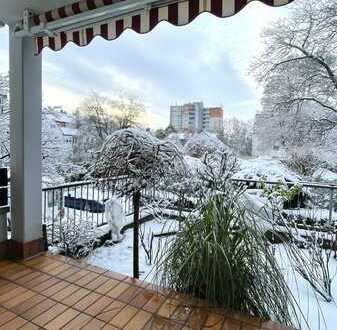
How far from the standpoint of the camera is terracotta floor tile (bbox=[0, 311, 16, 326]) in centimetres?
179

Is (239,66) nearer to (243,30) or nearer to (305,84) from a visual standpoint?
(243,30)

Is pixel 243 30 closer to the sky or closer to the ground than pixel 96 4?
closer to the sky

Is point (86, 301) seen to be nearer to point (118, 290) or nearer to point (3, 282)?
point (118, 290)

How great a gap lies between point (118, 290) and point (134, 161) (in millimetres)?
1064

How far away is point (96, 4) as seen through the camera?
6.98 feet

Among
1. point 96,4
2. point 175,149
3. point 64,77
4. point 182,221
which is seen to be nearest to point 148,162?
point 175,149

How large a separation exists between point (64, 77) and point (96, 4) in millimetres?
7578

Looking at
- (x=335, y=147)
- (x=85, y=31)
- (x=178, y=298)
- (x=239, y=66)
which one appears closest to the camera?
(x=178, y=298)

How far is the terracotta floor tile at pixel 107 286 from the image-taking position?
219 cm

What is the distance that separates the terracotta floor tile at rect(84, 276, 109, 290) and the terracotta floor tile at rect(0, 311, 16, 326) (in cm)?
54

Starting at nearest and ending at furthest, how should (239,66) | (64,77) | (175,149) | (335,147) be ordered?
(175,149)
(335,147)
(239,66)
(64,77)

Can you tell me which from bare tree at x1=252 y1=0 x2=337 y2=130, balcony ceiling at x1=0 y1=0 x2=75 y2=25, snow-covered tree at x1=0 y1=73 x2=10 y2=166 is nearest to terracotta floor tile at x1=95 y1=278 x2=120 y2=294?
balcony ceiling at x1=0 y1=0 x2=75 y2=25

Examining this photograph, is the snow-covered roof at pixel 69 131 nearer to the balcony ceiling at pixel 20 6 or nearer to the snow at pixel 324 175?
the balcony ceiling at pixel 20 6

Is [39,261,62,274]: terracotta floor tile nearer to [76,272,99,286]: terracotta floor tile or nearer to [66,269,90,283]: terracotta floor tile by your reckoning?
[66,269,90,283]: terracotta floor tile
